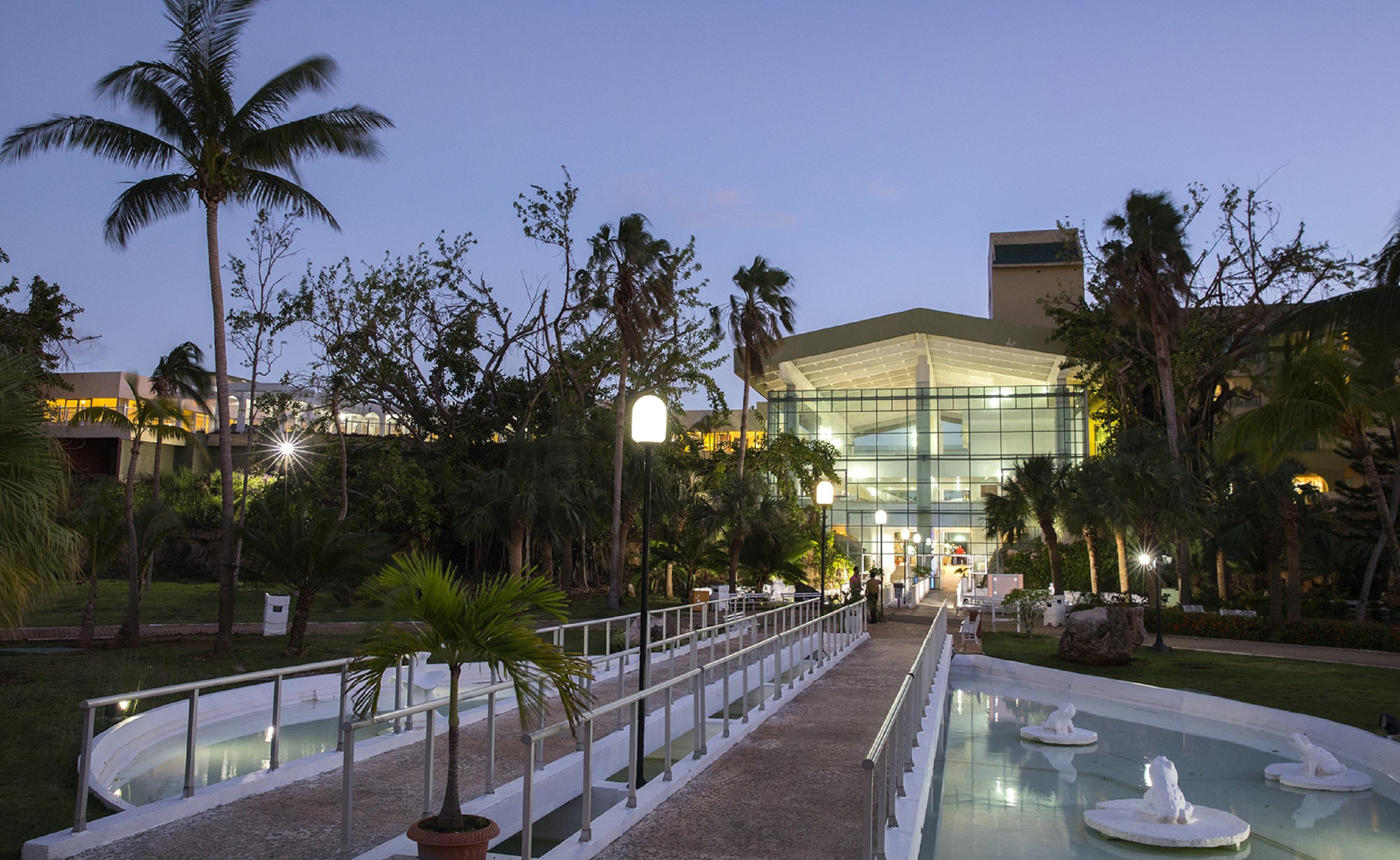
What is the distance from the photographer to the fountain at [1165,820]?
9.83 meters

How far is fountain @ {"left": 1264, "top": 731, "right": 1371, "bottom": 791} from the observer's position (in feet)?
39.5

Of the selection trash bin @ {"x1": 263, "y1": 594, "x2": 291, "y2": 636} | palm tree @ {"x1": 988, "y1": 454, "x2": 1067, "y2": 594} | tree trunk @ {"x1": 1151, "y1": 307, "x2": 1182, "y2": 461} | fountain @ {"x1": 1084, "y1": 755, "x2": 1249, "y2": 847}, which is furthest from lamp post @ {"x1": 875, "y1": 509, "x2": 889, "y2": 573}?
fountain @ {"x1": 1084, "y1": 755, "x2": 1249, "y2": 847}

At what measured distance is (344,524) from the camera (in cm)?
1698

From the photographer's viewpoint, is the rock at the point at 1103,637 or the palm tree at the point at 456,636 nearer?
the palm tree at the point at 456,636

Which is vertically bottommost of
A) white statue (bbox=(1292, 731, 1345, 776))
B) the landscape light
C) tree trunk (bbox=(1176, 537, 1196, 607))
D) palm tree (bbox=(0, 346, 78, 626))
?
white statue (bbox=(1292, 731, 1345, 776))

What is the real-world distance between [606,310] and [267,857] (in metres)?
31.2

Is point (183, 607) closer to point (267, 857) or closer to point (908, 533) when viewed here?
point (267, 857)

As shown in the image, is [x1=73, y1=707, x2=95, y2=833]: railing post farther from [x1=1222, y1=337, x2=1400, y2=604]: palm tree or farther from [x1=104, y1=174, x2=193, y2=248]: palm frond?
[x1=1222, y1=337, x2=1400, y2=604]: palm tree

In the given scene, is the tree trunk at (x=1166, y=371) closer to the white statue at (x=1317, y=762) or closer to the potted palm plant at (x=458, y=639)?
the white statue at (x=1317, y=762)

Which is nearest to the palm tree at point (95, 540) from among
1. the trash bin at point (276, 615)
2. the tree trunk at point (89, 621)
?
the tree trunk at point (89, 621)

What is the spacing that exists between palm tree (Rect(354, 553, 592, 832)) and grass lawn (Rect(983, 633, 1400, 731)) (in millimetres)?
13018

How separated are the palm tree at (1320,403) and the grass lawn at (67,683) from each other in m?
13.6

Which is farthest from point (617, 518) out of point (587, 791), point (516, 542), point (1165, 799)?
point (587, 791)

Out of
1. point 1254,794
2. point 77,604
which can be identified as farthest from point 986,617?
point 77,604
